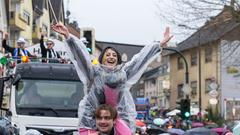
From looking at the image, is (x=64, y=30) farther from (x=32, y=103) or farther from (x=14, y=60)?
(x=14, y=60)

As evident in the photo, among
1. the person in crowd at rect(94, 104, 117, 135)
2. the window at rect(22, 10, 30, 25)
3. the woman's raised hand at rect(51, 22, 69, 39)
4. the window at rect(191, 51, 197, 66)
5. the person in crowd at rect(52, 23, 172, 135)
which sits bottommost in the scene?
the person in crowd at rect(94, 104, 117, 135)

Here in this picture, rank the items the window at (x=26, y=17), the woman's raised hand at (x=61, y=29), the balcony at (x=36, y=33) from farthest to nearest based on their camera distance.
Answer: the balcony at (x=36, y=33)
the window at (x=26, y=17)
the woman's raised hand at (x=61, y=29)

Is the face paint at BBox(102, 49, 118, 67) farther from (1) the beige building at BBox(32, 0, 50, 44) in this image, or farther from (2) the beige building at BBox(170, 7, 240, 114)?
(1) the beige building at BBox(32, 0, 50, 44)

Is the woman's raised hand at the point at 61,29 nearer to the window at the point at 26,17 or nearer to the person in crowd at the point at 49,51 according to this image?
the person in crowd at the point at 49,51

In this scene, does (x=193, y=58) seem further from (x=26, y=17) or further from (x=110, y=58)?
(x=110, y=58)

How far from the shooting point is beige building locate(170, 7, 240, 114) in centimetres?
2567

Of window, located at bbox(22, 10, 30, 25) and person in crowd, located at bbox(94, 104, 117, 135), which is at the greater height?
window, located at bbox(22, 10, 30, 25)

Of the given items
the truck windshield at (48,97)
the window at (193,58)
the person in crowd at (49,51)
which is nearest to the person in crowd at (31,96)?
the truck windshield at (48,97)

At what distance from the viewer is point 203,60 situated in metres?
58.8

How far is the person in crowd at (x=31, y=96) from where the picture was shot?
11602 millimetres

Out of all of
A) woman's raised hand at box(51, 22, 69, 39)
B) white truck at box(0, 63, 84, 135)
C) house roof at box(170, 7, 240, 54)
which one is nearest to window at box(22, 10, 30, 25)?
house roof at box(170, 7, 240, 54)

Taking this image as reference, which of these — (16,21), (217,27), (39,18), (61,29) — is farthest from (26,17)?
(61,29)

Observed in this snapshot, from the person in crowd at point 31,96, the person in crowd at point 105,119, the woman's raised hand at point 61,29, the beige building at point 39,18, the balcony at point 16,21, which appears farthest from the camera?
the beige building at point 39,18

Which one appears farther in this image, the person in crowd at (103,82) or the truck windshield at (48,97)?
the truck windshield at (48,97)
